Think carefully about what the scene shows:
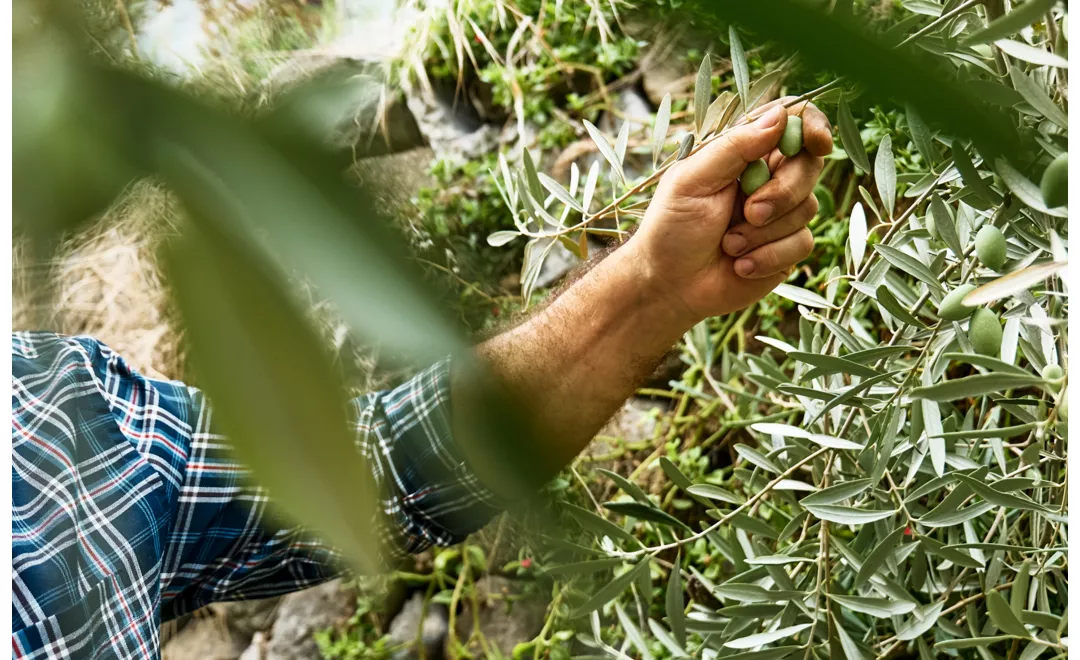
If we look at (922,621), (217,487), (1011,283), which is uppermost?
(1011,283)

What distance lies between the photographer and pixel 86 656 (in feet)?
2.30

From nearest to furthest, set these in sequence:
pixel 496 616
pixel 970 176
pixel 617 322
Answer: pixel 970 176 → pixel 617 322 → pixel 496 616

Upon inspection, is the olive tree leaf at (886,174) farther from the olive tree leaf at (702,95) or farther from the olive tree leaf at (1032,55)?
the olive tree leaf at (1032,55)

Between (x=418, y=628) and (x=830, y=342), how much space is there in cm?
121

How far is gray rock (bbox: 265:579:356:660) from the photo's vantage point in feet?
5.88

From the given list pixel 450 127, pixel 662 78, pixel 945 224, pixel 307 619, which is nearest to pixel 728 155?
pixel 945 224

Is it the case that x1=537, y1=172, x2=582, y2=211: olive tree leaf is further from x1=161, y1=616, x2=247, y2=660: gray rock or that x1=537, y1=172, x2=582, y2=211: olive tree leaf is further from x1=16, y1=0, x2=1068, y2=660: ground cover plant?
x1=161, y1=616, x2=247, y2=660: gray rock

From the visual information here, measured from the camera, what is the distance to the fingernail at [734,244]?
59cm

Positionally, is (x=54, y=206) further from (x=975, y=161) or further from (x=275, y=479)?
(x=975, y=161)

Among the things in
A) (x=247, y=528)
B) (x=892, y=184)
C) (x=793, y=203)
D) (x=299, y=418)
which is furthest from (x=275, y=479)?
(x=247, y=528)

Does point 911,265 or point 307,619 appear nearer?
point 911,265

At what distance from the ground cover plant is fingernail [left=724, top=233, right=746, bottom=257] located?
72mm

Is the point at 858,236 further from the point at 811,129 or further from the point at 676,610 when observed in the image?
the point at 676,610

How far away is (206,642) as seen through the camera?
185 centimetres
